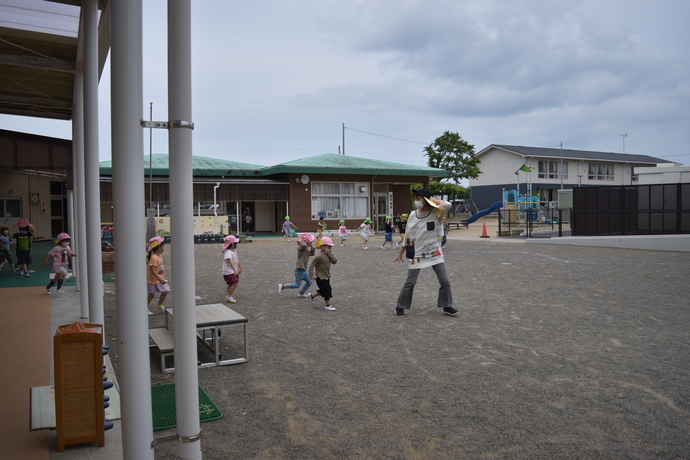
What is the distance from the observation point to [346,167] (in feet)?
110

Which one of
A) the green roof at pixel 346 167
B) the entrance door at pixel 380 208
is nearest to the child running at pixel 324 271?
the green roof at pixel 346 167

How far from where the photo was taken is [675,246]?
19.8 m

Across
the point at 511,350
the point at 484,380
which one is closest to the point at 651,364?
the point at 511,350

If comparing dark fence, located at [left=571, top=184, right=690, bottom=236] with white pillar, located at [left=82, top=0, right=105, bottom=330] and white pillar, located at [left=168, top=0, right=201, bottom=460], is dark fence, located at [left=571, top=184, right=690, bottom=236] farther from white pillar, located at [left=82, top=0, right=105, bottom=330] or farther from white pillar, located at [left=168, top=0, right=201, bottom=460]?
white pillar, located at [left=168, top=0, right=201, bottom=460]

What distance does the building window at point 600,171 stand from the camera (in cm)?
5391

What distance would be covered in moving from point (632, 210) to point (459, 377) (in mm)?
19479

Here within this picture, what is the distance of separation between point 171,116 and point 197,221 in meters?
24.7

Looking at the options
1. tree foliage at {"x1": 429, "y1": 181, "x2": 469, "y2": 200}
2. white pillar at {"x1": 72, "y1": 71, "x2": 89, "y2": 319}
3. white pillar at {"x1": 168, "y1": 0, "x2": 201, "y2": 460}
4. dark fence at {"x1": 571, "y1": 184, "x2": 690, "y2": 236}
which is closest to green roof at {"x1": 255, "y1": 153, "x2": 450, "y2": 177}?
tree foliage at {"x1": 429, "y1": 181, "x2": 469, "y2": 200}

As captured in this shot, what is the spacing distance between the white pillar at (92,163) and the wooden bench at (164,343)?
27.2 inches

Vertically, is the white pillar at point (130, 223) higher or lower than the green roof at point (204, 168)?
lower

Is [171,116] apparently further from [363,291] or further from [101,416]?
[363,291]

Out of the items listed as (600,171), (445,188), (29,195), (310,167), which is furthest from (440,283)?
(600,171)

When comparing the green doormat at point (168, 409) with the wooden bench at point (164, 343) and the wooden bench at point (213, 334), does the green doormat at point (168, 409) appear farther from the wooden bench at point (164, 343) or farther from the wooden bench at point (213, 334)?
the wooden bench at point (213, 334)

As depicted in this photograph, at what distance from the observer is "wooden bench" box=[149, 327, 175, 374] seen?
5.61 metres
